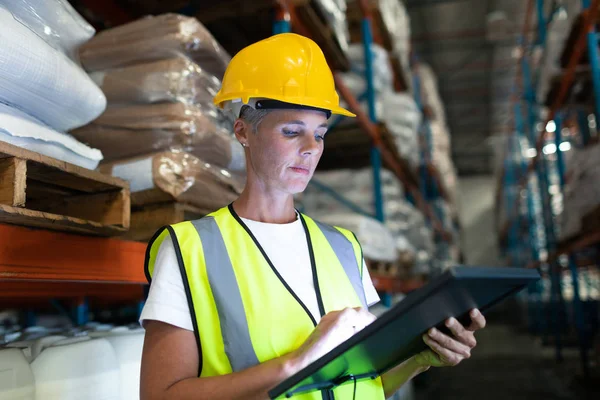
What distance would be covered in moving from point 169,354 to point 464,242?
23168 millimetres

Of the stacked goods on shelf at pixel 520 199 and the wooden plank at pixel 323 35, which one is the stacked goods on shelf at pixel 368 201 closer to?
the wooden plank at pixel 323 35

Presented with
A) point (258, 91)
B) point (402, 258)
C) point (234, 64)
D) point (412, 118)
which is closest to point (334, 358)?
point (258, 91)

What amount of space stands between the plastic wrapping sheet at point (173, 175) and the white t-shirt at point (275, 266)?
0.84m

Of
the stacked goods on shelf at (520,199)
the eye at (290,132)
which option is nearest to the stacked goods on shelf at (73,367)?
the eye at (290,132)

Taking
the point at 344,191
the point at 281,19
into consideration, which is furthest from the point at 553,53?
the point at 281,19

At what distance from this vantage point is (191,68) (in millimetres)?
2326

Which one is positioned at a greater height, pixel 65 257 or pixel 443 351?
pixel 65 257

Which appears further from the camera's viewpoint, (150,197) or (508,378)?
(508,378)

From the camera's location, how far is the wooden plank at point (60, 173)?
4.45 ft

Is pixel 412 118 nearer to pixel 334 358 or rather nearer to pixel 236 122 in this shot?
pixel 236 122

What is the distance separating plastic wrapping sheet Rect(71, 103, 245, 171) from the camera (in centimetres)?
222

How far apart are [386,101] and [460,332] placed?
578 cm

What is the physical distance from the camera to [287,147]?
1.33m

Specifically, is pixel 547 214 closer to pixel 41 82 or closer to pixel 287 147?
pixel 287 147
